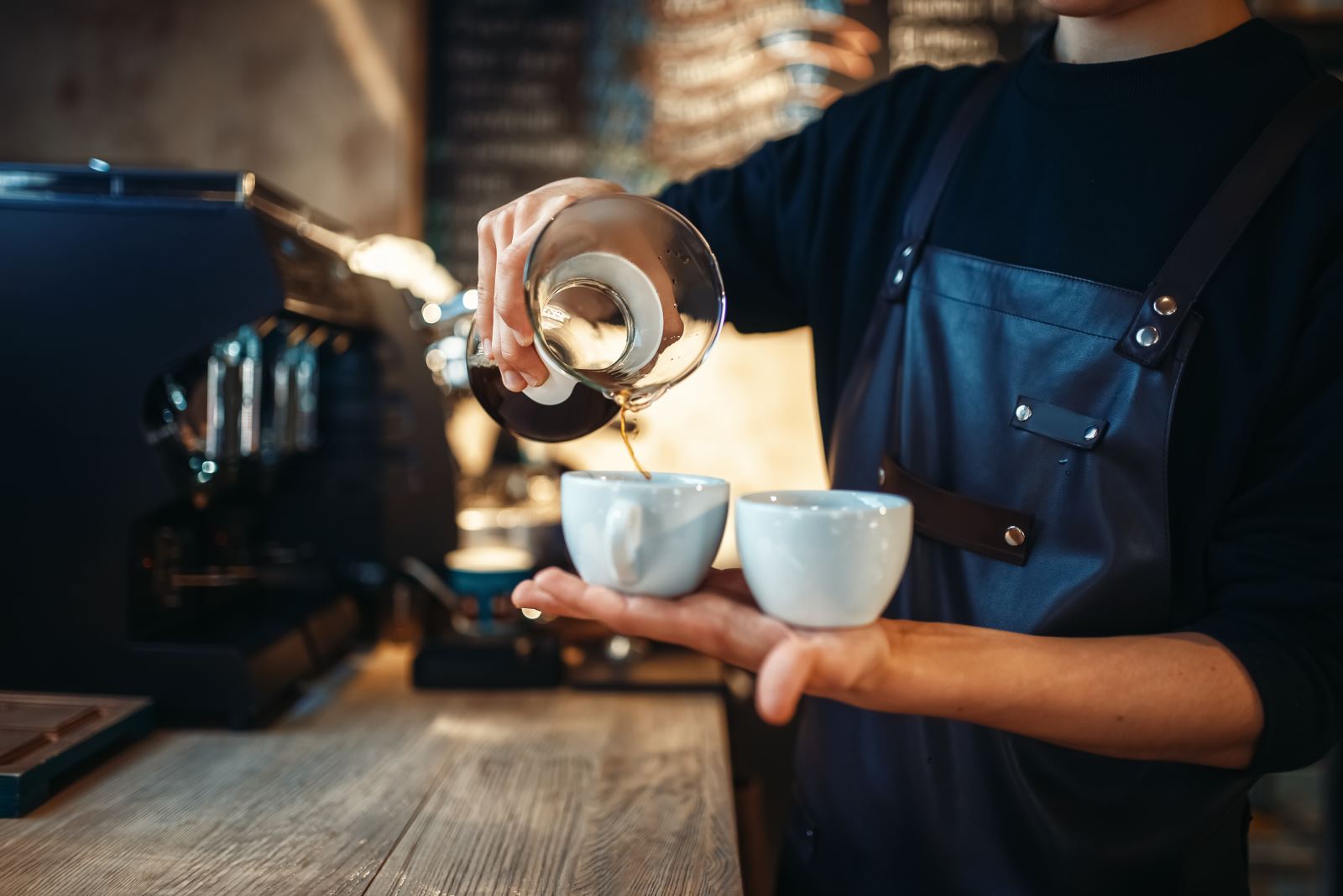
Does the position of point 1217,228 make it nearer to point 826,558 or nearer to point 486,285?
point 826,558

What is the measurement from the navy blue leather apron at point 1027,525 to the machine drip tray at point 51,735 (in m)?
0.82

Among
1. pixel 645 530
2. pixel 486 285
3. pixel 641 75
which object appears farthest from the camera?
pixel 641 75

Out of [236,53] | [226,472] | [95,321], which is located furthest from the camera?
[236,53]

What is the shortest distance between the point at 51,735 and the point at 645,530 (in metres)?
0.80

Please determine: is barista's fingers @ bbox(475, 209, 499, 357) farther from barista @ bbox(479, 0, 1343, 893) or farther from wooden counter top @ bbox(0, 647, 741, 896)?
wooden counter top @ bbox(0, 647, 741, 896)

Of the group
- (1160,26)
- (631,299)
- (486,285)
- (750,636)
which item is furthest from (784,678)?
(1160,26)

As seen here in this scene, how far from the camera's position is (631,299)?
848 mm

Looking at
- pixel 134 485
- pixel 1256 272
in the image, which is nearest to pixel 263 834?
pixel 134 485

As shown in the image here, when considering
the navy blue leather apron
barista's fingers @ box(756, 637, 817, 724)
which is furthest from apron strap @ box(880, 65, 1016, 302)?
barista's fingers @ box(756, 637, 817, 724)

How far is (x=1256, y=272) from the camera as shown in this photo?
2.94 ft

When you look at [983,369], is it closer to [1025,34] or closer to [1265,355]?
[1265,355]

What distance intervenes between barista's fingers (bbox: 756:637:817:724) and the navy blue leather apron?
0.44 m

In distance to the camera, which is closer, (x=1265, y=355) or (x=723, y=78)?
(x=1265, y=355)

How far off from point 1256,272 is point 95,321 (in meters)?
1.28
